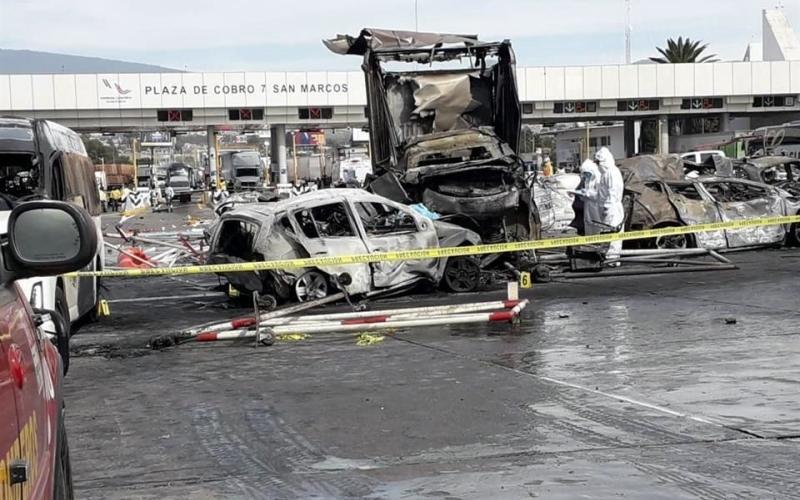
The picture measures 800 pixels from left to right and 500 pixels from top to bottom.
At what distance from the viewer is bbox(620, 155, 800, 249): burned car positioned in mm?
17031

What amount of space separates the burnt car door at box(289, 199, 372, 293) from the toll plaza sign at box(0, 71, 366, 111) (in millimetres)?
36541

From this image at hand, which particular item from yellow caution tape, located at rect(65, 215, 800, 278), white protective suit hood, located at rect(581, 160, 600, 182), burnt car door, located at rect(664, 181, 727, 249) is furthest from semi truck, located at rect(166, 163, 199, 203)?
yellow caution tape, located at rect(65, 215, 800, 278)

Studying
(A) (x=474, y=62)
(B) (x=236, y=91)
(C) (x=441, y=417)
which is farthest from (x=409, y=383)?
(B) (x=236, y=91)

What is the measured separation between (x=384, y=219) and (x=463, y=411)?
6.82 m

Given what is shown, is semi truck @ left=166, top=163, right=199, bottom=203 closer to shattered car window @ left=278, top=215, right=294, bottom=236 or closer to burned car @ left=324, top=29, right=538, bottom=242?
burned car @ left=324, top=29, right=538, bottom=242

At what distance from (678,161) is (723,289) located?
27.8 feet

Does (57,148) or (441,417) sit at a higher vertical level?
(57,148)

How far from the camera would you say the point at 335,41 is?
683 inches

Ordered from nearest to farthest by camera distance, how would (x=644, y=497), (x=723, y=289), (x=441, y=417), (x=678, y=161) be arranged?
(x=644, y=497), (x=441, y=417), (x=723, y=289), (x=678, y=161)

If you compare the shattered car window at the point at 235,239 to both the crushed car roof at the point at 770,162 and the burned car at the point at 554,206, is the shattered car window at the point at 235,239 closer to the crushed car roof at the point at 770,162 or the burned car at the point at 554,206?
the burned car at the point at 554,206

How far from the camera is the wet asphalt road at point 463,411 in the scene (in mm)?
5344

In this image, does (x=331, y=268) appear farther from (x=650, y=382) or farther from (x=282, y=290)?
(x=650, y=382)

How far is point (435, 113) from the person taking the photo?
1712cm

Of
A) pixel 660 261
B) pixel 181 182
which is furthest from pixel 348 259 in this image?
pixel 181 182
